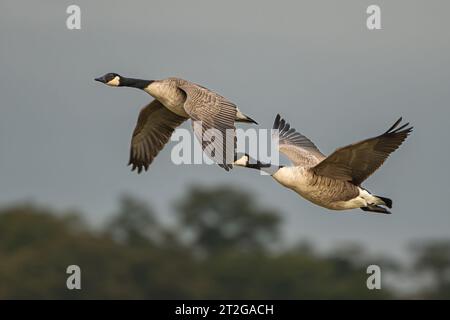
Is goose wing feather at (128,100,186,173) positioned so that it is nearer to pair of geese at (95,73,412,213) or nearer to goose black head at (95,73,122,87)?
goose black head at (95,73,122,87)

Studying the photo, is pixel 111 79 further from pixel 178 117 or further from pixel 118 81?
pixel 178 117

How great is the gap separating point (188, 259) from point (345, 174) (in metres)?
30.6

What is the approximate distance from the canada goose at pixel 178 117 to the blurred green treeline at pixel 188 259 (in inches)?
893

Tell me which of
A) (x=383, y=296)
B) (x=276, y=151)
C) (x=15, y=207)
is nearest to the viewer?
(x=276, y=151)

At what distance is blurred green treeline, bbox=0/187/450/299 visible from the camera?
37.1 meters

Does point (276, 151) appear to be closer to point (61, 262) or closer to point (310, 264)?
point (61, 262)

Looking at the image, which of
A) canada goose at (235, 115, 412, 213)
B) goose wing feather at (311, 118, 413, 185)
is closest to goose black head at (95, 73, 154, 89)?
canada goose at (235, 115, 412, 213)

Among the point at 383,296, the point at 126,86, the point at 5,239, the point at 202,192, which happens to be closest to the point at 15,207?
the point at 5,239

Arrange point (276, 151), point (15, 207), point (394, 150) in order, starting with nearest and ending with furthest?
1. point (394, 150)
2. point (276, 151)
3. point (15, 207)

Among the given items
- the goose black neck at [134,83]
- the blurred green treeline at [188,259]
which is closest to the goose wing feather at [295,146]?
the goose black neck at [134,83]

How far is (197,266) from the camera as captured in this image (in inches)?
1628

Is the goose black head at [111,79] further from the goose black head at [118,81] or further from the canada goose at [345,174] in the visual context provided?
the canada goose at [345,174]
